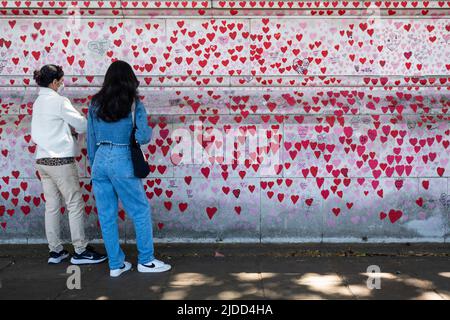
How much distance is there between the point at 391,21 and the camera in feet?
19.6

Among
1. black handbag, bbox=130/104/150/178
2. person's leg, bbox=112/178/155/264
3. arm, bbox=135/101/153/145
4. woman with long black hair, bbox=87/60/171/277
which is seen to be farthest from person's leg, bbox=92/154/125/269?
arm, bbox=135/101/153/145

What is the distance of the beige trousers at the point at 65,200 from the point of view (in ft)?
17.4

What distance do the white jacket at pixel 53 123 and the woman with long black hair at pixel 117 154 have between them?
0.39m

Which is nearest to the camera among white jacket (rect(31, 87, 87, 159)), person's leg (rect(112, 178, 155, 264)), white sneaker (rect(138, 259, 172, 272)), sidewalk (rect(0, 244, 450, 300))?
sidewalk (rect(0, 244, 450, 300))

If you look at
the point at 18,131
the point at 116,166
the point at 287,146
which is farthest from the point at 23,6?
the point at 287,146

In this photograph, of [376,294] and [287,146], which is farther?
[287,146]

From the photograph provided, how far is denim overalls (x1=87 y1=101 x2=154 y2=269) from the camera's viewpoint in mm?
4832

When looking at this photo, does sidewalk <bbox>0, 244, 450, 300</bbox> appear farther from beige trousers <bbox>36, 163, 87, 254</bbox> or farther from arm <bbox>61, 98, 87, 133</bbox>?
arm <bbox>61, 98, 87, 133</bbox>

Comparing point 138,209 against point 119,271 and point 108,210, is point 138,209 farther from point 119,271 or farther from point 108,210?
point 119,271

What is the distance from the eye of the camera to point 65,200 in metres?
5.36

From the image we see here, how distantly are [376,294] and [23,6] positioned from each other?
4.92 metres

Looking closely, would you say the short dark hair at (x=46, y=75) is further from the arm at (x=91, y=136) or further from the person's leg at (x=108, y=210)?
the person's leg at (x=108, y=210)

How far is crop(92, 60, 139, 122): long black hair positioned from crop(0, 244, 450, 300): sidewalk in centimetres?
156
